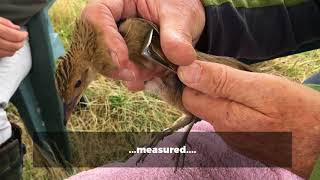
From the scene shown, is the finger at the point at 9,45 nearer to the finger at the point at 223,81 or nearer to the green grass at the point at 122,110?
the green grass at the point at 122,110

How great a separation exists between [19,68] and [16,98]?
265 mm

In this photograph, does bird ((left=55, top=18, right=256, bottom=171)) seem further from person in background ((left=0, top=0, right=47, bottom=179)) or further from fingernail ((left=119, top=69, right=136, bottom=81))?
person in background ((left=0, top=0, right=47, bottom=179))

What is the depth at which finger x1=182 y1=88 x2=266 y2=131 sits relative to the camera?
0.86 meters

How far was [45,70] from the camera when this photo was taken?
174 centimetres

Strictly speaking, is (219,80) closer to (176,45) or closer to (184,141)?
(176,45)

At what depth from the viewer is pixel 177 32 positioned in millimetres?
947

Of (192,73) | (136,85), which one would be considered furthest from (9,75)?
(192,73)

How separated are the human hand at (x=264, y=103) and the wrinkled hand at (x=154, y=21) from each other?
0.05 metres

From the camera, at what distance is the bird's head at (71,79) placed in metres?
0.95

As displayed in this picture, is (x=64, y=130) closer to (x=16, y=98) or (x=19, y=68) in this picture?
(x=16, y=98)

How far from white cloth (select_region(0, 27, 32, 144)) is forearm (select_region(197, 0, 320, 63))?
0.61 meters

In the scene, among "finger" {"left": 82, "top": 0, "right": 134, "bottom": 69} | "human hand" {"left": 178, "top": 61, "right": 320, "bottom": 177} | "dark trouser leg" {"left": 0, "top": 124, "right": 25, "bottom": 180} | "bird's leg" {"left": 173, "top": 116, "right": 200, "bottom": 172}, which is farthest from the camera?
"dark trouser leg" {"left": 0, "top": 124, "right": 25, "bottom": 180}

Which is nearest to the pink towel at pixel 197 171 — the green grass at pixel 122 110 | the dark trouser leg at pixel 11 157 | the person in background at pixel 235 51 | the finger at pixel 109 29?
the person in background at pixel 235 51

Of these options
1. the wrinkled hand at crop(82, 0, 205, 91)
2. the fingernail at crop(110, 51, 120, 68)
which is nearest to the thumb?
the wrinkled hand at crop(82, 0, 205, 91)
